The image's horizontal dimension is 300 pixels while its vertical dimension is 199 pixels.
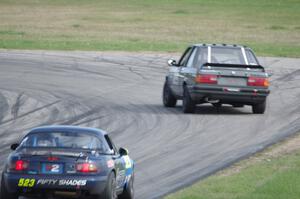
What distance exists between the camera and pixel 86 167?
13664mm

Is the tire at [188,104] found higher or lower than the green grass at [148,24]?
higher

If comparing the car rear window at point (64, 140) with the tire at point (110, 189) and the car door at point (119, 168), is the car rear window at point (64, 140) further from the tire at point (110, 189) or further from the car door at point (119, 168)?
the tire at point (110, 189)

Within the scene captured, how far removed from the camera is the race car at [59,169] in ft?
44.1

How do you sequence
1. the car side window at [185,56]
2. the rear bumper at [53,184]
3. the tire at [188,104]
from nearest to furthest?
the rear bumper at [53,184] < the tire at [188,104] < the car side window at [185,56]

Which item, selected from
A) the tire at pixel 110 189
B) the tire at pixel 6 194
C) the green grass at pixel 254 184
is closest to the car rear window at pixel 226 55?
the green grass at pixel 254 184

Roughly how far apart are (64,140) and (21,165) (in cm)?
93

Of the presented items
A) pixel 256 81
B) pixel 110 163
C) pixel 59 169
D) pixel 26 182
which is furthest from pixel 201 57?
pixel 26 182

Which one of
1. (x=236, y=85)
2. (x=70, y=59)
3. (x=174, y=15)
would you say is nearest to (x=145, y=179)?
(x=236, y=85)

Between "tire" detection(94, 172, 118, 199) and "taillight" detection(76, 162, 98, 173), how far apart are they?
9.4 inches

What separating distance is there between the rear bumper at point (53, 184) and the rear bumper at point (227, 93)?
12.4 metres

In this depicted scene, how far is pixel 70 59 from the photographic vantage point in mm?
42219

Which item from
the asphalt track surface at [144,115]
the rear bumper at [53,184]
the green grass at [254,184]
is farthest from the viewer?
the asphalt track surface at [144,115]

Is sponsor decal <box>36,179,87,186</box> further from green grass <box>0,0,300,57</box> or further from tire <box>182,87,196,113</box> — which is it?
green grass <box>0,0,300,57</box>

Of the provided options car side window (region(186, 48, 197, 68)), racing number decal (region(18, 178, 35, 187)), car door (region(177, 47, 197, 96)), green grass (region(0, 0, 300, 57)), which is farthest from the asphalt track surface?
green grass (region(0, 0, 300, 57))
